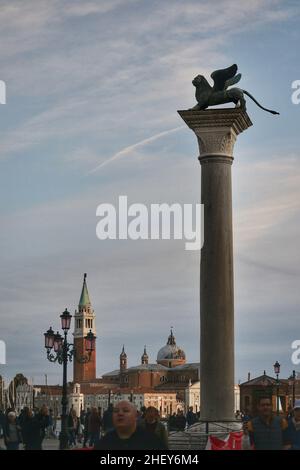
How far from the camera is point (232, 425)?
56.9 ft

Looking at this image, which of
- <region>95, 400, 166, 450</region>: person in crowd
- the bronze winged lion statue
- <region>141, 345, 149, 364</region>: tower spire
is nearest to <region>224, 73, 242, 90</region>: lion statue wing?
the bronze winged lion statue

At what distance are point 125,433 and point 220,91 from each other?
12047 mm

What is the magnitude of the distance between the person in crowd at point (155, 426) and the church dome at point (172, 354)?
157 meters

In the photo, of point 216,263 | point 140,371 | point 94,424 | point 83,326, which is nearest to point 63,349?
point 94,424

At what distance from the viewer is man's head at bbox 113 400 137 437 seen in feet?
24.5

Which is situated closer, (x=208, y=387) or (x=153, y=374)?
(x=208, y=387)

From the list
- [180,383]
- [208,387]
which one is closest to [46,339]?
[208,387]

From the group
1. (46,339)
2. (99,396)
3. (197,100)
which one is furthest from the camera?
(99,396)

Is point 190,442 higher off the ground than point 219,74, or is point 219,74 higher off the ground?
point 219,74

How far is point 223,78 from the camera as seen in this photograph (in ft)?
62.4

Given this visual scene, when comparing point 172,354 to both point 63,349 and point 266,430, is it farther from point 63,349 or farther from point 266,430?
point 266,430

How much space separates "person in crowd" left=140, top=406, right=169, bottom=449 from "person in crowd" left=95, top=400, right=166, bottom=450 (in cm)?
72

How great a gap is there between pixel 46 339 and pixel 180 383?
453 feet
